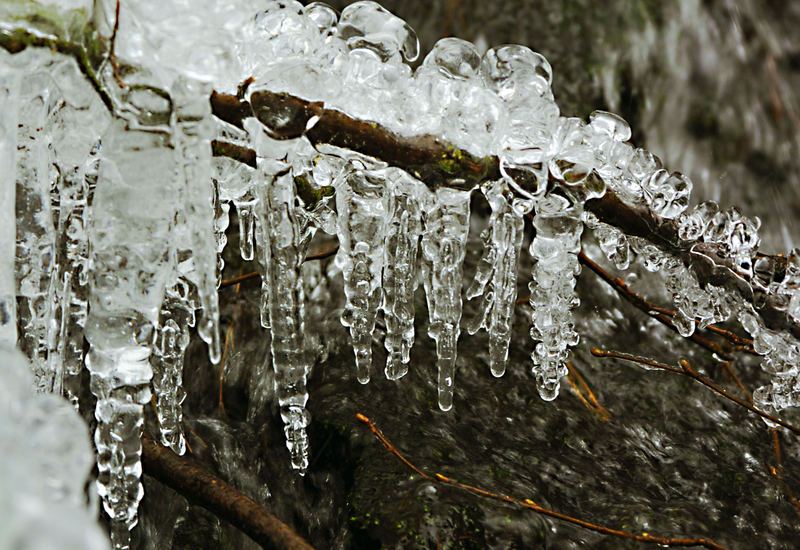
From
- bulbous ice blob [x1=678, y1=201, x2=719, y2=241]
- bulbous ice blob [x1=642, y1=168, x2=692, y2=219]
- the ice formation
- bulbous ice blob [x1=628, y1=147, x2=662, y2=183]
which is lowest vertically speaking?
bulbous ice blob [x1=678, y1=201, x2=719, y2=241]

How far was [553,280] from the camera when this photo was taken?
1.53m

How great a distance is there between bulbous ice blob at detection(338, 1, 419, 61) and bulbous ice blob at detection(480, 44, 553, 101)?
5.7 inches

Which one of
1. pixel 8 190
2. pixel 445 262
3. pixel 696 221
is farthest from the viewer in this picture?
pixel 696 221

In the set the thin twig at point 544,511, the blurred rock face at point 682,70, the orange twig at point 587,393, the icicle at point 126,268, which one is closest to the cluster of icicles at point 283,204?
the icicle at point 126,268

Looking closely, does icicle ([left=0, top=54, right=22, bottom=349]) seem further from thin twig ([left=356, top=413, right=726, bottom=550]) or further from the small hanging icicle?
thin twig ([left=356, top=413, right=726, bottom=550])

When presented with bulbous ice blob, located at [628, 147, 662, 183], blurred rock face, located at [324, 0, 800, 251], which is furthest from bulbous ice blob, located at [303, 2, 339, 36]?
blurred rock face, located at [324, 0, 800, 251]

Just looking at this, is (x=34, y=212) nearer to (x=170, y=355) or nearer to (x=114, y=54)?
(x=114, y=54)

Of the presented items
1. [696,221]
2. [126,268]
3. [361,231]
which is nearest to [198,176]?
[126,268]

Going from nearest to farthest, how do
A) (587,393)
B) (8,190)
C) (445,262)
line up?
(8,190)
(445,262)
(587,393)

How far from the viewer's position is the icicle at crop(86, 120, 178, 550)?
1114mm

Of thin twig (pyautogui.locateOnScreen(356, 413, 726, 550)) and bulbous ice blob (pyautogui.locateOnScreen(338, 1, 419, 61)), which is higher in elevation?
bulbous ice blob (pyautogui.locateOnScreen(338, 1, 419, 61))

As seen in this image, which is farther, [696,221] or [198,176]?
[696,221]

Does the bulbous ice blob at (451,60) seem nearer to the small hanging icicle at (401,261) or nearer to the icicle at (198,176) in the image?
the small hanging icicle at (401,261)

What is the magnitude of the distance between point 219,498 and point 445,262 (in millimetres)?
671
